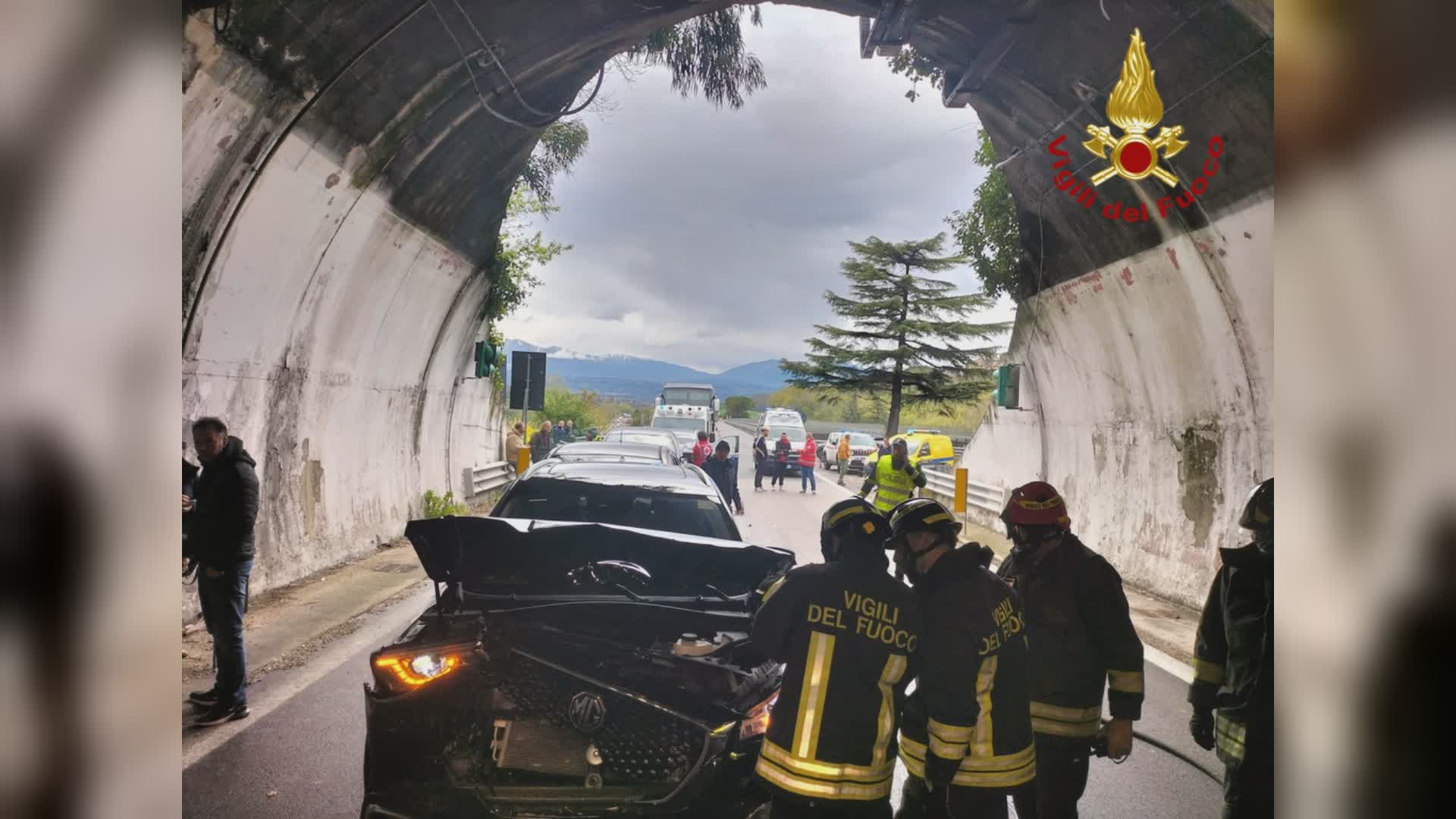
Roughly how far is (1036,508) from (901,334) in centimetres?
193

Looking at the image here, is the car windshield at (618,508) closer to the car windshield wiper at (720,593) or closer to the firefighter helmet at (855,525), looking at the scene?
the car windshield wiper at (720,593)

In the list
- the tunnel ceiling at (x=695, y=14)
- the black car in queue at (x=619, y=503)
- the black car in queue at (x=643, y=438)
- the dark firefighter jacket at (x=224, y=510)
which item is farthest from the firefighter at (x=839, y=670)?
the black car in queue at (x=643, y=438)

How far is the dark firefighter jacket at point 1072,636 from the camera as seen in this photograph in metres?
3.30

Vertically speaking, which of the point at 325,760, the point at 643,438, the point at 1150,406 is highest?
the point at 1150,406

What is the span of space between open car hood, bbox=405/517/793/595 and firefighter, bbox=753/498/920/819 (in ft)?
4.05

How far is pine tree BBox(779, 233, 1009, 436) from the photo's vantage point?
5.11 m

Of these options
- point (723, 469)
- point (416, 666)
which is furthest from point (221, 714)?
point (723, 469)

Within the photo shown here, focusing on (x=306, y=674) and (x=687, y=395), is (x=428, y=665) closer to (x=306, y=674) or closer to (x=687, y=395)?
(x=306, y=674)

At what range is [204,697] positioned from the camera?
4.27 meters

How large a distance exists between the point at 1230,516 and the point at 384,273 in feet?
19.5

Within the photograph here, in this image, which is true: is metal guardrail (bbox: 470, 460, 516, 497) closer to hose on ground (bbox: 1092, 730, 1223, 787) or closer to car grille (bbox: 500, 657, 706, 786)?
car grille (bbox: 500, 657, 706, 786)

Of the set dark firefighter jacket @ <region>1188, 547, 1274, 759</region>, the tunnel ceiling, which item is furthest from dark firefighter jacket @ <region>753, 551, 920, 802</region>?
the tunnel ceiling

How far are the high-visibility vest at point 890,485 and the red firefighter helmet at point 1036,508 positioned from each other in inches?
135
